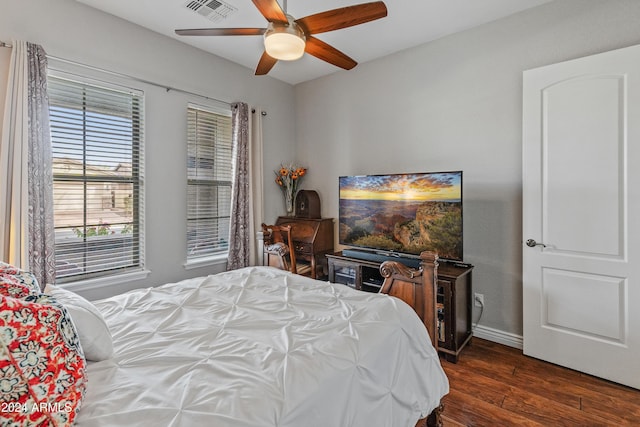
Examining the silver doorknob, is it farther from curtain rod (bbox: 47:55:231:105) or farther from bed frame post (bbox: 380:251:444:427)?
curtain rod (bbox: 47:55:231:105)

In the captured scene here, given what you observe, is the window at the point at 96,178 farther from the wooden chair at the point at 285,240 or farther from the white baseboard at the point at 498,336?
the white baseboard at the point at 498,336

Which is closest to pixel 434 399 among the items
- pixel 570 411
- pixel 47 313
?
pixel 570 411

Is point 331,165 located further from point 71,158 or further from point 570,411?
point 570,411

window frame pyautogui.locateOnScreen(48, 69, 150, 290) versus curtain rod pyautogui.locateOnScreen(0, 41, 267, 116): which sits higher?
curtain rod pyautogui.locateOnScreen(0, 41, 267, 116)

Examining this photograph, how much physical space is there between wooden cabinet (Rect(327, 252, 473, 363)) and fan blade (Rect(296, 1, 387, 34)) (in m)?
1.87

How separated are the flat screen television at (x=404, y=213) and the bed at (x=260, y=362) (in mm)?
1210

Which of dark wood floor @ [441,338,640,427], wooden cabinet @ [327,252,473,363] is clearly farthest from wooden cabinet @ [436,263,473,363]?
dark wood floor @ [441,338,640,427]

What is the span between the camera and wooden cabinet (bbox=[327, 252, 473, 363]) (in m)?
2.48

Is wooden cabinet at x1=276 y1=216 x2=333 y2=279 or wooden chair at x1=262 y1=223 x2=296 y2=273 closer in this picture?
wooden chair at x1=262 y1=223 x2=296 y2=273

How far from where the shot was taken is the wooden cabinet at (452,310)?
8.13ft

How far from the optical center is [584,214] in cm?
229

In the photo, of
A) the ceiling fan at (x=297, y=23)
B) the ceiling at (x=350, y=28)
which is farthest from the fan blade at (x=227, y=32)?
the ceiling at (x=350, y=28)

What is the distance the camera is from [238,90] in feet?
12.0

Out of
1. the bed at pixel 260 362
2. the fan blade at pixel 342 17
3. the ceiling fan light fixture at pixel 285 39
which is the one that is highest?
the fan blade at pixel 342 17
